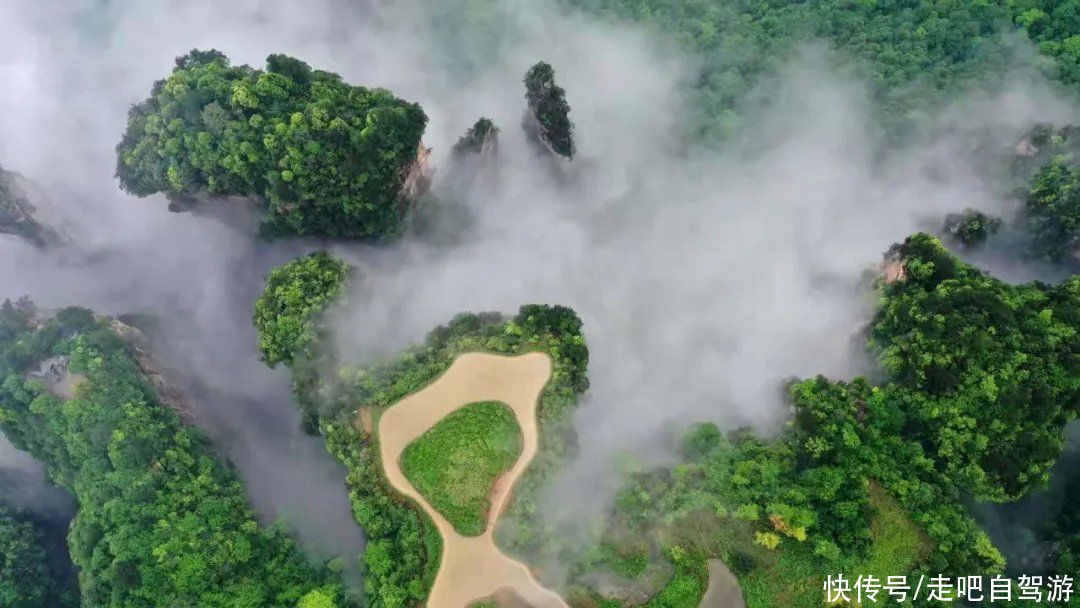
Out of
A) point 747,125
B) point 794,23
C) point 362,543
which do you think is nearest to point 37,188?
point 362,543

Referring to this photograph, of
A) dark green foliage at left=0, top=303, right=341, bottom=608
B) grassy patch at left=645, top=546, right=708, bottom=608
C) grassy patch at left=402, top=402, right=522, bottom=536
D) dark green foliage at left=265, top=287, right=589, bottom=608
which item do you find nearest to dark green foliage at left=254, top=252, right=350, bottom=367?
dark green foliage at left=265, top=287, right=589, bottom=608

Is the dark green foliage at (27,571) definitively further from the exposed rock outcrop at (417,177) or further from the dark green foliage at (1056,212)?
the dark green foliage at (1056,212)

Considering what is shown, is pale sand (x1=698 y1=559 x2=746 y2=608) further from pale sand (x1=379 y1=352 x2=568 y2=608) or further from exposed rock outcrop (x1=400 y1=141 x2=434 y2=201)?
exposed rock outcrop (x1=400 y1=141 x2=434 y2=201)

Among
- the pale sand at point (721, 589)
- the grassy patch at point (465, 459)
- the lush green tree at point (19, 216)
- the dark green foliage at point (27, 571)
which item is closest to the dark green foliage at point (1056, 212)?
the pale sand at point (721, 589)

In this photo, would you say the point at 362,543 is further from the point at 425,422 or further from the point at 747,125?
the point at 747,125

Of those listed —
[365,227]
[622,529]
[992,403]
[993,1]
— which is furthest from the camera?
[993,1]
